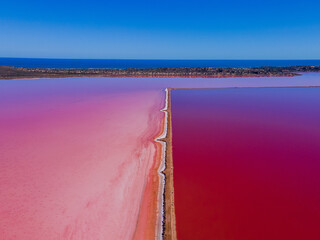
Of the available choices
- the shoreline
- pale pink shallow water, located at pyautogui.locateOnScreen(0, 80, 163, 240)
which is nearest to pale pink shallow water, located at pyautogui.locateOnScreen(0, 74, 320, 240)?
pale pink shallow water, located at pyautogui.locateOnScreen(0, 80, 163, 240)

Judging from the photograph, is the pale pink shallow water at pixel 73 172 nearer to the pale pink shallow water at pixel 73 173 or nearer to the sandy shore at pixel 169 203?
the pale pink shallow water at pixel 73 173

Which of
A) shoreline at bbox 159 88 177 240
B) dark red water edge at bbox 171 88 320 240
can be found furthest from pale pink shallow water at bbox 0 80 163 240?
dark red water edge at bbox 171 88 320 240

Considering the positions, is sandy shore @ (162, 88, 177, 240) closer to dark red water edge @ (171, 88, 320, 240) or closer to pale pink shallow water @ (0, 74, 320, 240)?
dark red water edge @ (171, 88, 320, 240)

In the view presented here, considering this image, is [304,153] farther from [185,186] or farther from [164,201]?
[164,201]

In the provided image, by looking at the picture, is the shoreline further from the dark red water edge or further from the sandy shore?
the dark red water edge

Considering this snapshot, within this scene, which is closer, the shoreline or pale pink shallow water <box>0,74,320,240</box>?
the shoreline

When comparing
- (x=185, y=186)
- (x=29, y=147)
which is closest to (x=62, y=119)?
(x=29, y=147)
